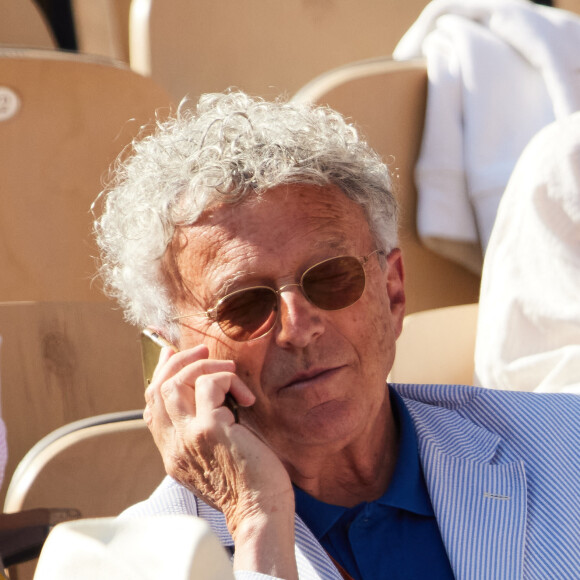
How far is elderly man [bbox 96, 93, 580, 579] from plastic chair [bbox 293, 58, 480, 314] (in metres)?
0.85

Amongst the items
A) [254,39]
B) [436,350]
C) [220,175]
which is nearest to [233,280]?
[220,175]

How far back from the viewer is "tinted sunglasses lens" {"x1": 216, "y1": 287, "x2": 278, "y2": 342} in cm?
128

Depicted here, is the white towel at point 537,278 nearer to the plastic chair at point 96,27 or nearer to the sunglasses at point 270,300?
the sunglasses at point 270,300

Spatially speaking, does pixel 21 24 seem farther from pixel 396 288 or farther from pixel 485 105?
pixel 396 288

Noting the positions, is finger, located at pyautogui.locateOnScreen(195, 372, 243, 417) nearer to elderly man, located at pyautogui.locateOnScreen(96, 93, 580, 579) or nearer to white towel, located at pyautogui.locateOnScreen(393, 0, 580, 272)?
elderly man, located at pyautogui.locateOnScreen(96, 93, 580, 579)

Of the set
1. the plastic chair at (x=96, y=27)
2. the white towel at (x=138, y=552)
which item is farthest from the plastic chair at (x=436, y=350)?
the plastic chair at (x=96, y=27)

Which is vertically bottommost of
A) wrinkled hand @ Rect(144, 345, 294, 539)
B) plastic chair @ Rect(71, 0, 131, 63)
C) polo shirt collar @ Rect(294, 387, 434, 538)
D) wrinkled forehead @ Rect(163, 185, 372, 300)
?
polo shirt collar @ Rect(294, 387, 434, 538)

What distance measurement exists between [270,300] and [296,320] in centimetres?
5

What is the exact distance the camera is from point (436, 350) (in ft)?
6.32

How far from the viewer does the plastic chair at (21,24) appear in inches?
115

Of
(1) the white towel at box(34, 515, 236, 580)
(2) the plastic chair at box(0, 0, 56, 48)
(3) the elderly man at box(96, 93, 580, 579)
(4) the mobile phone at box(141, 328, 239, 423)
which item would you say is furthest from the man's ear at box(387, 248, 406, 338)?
(2) the plastic chair at box(0, 0, 56, 48)

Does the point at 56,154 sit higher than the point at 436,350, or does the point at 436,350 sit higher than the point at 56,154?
the point at 56,154

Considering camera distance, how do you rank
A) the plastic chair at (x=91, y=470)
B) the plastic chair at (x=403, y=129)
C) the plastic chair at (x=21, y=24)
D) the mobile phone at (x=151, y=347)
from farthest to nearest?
the plastic chair at (x=21, y=24), the plastic chair at (x=403, y=129), the plastic chair at (x=91, y=470), the mobile phone at (x=151, y=347)

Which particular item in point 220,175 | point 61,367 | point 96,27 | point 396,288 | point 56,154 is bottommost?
point 61,367
